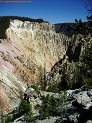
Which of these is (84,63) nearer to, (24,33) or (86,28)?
(86,28)

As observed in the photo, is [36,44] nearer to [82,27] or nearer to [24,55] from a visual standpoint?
[24,55]

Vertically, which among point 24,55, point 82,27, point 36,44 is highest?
point 36,44

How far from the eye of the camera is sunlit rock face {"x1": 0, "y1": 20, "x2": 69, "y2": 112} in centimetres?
8944

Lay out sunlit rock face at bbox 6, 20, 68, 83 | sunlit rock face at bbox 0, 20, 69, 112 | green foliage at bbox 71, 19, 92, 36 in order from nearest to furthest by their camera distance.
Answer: green foliage at bbox 71, 19, 92, 36
sunlit rock face at bbox 0, 20, 69, 112
sunlit rock face at bbox 6, 20, 68, 83

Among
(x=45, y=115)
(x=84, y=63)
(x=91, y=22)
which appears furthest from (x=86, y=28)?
(x=45, y=115)

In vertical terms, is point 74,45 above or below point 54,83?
above

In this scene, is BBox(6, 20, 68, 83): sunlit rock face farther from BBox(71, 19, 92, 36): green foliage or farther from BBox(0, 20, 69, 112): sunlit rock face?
BBox(71, 19, 92, 36): green foliage

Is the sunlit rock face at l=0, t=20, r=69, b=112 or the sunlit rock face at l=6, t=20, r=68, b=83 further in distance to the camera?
the sunlit rock face at l=6, t=20, r=68, b=83

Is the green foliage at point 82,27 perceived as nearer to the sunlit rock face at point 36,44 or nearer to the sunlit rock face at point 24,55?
the sunlit rock face at point 24,55

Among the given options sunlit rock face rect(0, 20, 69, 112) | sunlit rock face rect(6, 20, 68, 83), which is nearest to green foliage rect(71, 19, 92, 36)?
sunlit rock face rect(0, 20, 69, 112)

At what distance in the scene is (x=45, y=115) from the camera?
44.7 meters

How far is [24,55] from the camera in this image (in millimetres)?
123000

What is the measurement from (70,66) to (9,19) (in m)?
54.3

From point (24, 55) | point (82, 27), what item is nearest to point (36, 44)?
point (24, 55)
